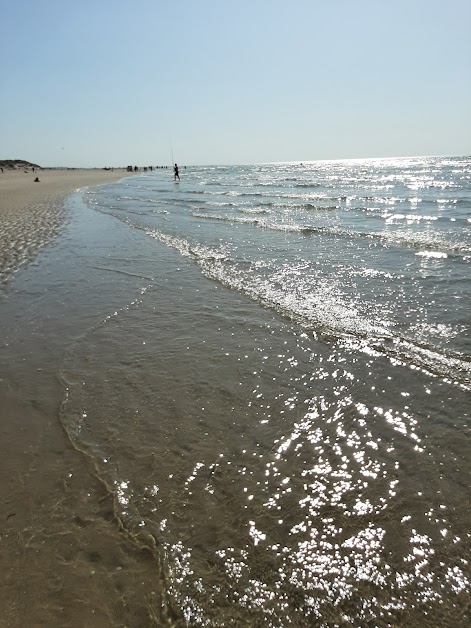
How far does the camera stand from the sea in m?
2.61

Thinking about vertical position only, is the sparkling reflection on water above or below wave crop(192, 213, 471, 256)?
below

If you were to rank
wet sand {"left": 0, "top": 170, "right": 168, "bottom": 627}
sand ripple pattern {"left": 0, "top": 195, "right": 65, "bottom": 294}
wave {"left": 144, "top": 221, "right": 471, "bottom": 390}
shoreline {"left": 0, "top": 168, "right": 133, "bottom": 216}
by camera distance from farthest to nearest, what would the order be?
1. shoreline {"left": 0, "top": 168, "right": 133, "bottom": 216}
2. sand ripple pattern {"left": 0, "top": 195, "right": 65, "bottom": 294}
3. wave {"left": 144, "top": 221, "right": 471, "bottom": 390}
4. wet sand {"left": 0, "top": 170, "right": 168, "bottom": 627}

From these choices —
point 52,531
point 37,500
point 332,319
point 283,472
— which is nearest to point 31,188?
point 332,319

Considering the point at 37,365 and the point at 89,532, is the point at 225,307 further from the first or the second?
the point at 89,532

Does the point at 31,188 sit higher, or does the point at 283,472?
the point at 31,188

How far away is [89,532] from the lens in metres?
3.02

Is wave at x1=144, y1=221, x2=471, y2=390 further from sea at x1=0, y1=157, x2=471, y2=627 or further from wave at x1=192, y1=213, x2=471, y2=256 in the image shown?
wave at x1=192, y1=213, x2=471, y2=256

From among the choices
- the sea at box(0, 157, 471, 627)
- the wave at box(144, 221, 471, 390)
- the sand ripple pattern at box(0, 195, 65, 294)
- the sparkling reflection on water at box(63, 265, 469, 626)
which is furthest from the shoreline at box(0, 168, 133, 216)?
the sparkling reflection on water at box(63, 265, 469, 626)

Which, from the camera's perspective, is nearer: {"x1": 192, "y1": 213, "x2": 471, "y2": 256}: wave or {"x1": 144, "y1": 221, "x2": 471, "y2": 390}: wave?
{"x1": 144, "y1": 221, "x2": 471, "y2": 390}: wave

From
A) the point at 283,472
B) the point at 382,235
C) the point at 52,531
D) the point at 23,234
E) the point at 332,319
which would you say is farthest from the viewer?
the point at 382,235

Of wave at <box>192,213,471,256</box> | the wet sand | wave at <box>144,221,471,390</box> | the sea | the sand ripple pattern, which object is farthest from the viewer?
wave at <box>192,213,471,256</box>

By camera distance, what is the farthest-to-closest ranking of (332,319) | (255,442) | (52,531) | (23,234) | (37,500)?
(23,234) < (332,319) < (255,442) < (37,500) < (52,531)

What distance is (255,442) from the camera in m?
3.98

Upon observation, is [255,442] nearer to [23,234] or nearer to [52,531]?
[52,531]
